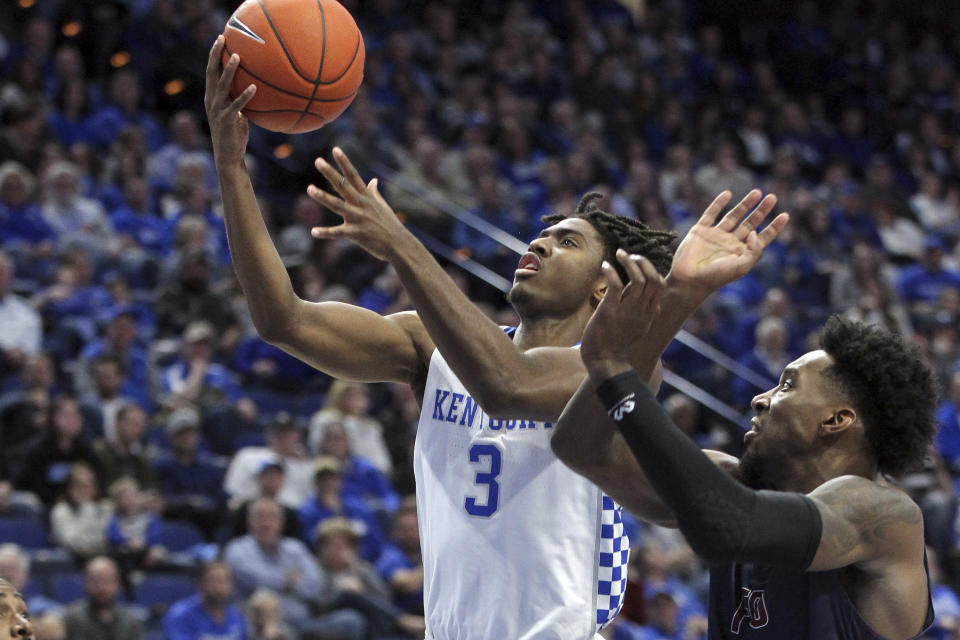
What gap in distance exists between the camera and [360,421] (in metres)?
8.77

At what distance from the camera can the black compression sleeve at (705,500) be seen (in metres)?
2.38

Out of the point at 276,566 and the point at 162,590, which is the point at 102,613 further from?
the point at 276,566

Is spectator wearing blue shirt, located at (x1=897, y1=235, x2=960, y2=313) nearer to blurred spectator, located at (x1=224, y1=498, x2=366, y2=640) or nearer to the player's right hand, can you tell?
blurred spectator, located at (x1=224, y1=498, x2=366, y2=640)

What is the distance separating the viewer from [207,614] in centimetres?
703

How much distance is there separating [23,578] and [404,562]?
7.36ft

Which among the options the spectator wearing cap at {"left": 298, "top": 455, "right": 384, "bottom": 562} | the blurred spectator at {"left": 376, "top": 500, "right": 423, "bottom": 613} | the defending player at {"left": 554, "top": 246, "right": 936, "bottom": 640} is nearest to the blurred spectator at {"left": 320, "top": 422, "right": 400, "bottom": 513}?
the spectator wearing cap at {"left": 298, "top": 455, "right": 384, "bottom": 562}

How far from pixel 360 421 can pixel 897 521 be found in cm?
628

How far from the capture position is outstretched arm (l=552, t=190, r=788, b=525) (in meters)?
2.73

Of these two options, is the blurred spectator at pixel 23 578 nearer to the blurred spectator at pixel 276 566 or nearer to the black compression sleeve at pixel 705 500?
the blurred spectator at pixel 276 566

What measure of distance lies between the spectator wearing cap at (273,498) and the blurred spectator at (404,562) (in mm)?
560

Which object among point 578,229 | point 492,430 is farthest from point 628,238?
point 492,430

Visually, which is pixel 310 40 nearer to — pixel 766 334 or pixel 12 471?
pixel 12 471

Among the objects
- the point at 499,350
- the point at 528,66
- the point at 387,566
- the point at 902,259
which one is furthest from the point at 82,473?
the point at 902,259

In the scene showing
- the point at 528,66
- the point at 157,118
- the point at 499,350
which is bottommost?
the point at 499,350
